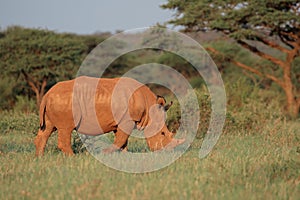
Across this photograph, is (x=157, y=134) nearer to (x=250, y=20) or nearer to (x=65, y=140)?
(x=65, y=140)

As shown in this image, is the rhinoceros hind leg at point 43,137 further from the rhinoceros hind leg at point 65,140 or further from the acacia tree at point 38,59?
the acacia tree at point 38,59

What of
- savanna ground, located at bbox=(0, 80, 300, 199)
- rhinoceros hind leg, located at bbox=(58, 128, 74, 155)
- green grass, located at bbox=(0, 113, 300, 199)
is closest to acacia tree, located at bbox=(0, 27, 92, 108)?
rhinoceros hind leg, located at bbox=(58, 128, 74, 155)

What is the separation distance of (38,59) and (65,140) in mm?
→ 21962

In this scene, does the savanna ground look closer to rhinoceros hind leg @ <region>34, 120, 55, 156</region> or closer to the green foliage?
rhinoceros hind leg @ <region>34, 120, 55, 156</region>

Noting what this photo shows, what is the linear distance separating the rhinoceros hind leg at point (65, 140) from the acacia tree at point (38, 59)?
20.1 metres

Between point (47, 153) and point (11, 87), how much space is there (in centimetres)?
2153

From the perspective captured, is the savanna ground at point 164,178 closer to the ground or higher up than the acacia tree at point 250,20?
higher up

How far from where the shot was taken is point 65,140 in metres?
9.27

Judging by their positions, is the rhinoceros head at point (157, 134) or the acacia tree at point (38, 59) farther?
the acacia tree at point (38, 59)

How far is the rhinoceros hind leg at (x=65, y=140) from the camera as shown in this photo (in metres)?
9.23

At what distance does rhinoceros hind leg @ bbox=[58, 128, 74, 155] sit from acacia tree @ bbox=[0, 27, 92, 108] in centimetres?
2013

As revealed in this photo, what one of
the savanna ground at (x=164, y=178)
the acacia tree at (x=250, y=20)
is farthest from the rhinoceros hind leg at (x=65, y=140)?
the acacia tree at (x=250, y=20)

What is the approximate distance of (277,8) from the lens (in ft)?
76.5

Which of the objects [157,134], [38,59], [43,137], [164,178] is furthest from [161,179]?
[38,59]
